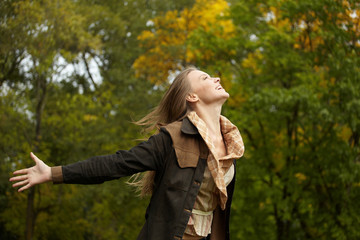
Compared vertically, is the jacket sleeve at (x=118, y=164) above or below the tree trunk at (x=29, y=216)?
above

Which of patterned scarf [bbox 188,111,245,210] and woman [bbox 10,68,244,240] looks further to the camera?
patterned scarf [bbox 188,111,245,210]

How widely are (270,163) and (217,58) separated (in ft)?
11.3

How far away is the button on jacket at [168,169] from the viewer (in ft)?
8.19

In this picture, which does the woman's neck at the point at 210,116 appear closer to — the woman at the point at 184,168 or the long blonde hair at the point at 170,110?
the woman at the point at 184,168

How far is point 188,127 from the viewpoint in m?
2.72

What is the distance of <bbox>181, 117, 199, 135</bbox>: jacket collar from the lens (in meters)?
2.70

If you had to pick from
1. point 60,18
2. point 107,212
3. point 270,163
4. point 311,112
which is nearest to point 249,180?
point 270,163

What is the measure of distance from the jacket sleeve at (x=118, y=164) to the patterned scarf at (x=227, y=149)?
22 cm

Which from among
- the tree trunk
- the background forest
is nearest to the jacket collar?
the background forest

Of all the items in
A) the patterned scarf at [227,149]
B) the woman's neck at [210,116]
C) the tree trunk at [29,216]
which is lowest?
the tree trunk at [29,216]

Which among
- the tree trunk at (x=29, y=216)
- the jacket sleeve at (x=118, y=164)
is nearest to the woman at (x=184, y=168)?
the jacket sleeve at (x=118, y=164)

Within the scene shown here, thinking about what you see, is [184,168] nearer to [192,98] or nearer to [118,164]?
[118,164]

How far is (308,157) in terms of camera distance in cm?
1120

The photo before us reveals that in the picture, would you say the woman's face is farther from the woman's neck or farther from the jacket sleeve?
the jacket sleeve
